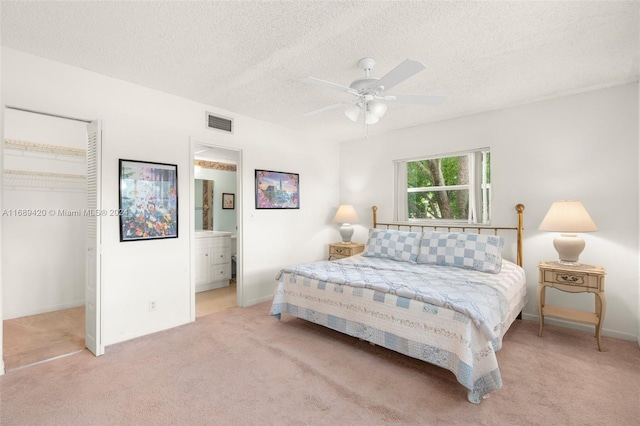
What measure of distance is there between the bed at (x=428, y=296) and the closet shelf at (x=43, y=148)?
3.17 meters

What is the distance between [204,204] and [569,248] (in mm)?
5177

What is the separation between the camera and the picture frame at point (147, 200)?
298cm

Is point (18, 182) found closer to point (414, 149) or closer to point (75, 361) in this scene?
point (75, 361)

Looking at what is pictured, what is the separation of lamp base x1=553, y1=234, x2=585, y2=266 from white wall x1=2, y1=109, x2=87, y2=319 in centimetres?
565

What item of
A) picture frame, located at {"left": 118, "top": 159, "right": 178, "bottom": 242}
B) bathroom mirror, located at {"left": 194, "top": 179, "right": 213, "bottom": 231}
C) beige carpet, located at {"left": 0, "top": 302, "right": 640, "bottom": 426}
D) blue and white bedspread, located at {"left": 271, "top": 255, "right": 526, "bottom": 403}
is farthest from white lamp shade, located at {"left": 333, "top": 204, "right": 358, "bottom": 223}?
picture frame, located at {"left": 118, "top": 159, "right": 178, "bottom": 242}

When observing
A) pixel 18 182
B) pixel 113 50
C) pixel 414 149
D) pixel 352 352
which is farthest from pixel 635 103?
pixel 18 182

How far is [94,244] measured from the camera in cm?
275

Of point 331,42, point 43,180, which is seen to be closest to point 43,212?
point 43,180

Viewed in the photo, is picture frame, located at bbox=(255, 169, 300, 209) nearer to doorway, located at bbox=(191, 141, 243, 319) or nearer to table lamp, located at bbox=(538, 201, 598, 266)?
doorway, located at bbox=(191, 141, 243, 319)

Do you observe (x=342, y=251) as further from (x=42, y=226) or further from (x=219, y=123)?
(x=42, y=226)

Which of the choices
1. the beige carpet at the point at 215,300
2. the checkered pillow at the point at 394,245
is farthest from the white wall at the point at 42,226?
the checkered pillow at the point at 394,245

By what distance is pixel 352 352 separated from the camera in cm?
272

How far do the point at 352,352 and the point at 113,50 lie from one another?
3.12 m

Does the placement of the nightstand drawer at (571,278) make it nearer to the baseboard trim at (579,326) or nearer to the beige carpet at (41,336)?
the baseboard trim at (579,326)
